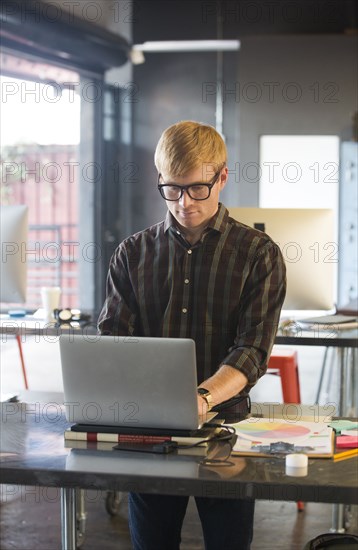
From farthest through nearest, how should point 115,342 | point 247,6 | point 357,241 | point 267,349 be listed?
point 247,6 < point 357,241 < point 267,349 < point 115,342

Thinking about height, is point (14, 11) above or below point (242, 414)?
above

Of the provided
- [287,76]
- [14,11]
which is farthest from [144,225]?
[14,11]

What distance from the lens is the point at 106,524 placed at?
344 cm

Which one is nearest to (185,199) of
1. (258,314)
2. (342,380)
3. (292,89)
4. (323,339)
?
(258,314)

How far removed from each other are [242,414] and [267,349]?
0.17m

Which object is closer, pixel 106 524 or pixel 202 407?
pixel 202 407

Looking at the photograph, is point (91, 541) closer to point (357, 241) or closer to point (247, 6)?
point (357, 241)

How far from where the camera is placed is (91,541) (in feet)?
10.7

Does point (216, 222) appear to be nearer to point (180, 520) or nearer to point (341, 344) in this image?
point (180, 520)

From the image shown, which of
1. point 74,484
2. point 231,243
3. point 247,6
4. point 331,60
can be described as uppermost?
point 247,6

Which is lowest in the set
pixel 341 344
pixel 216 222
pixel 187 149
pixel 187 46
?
pixel 341 344

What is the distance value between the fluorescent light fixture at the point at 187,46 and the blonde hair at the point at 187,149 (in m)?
6.34

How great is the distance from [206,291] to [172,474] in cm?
58

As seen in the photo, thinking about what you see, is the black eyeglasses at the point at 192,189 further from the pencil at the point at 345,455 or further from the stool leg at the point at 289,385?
the stool leg at the point at 289,385
